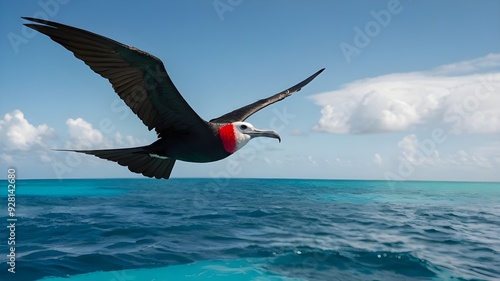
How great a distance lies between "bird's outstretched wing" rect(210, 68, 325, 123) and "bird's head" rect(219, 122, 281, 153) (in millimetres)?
963

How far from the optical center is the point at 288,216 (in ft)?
105

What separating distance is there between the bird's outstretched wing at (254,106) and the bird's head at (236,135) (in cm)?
96

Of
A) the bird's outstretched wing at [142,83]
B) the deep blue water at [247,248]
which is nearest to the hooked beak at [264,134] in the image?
the bird's outstretched wing at [142,83]

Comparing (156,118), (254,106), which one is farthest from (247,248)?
(156,118)

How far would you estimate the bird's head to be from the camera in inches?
127

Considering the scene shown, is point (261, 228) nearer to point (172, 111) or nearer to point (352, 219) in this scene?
point (352, 219)

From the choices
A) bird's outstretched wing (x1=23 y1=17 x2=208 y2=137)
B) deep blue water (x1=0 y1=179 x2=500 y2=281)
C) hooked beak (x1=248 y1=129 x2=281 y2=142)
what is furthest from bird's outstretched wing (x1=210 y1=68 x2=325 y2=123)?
deep blue water (x1=0 y1=179 x2=500 y2=281)

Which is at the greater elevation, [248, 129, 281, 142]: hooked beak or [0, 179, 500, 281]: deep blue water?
[248, 129, 281, 142]: hooked beak

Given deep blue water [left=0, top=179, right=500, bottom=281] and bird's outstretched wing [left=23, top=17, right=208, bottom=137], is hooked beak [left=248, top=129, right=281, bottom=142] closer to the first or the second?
bird's outstretched wing [left=23, top=17, right=208, bottom=137]

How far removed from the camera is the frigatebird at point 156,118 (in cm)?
320

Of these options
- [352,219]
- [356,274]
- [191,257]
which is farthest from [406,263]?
[352,219]

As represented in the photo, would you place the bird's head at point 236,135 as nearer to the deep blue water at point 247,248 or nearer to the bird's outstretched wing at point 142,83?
the bird's outstretched wing at point 142,83

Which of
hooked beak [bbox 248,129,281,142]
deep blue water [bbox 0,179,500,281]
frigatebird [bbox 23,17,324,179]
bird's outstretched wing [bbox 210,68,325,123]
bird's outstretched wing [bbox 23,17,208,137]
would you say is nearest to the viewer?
bird's outstretched wing [bbox 23,17,208,137]

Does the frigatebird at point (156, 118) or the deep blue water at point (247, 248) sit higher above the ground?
the frigatebird at point (156, 118)
